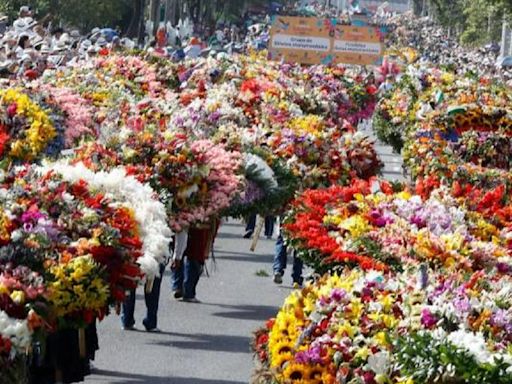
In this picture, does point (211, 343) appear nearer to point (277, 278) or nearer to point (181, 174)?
point (181, 174)

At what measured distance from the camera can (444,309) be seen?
31.3ft

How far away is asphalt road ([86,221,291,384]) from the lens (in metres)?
14.1

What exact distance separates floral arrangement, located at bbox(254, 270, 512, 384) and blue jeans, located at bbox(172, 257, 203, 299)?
6.65 meters

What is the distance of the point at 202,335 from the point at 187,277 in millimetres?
1535

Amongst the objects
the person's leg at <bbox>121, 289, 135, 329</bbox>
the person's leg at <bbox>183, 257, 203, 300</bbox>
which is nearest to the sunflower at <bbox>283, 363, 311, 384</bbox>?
the person's leg at <bbox>121, 289, 135, 329</bbox>

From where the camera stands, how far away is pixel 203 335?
15984 millimetres

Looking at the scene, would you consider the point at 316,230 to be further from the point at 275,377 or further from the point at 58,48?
the point at 58,48

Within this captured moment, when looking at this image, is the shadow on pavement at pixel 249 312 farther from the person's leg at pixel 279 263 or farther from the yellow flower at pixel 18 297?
the yellow flower at pixel 18 297

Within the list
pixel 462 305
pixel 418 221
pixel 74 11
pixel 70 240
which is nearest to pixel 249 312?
pixel 418 221

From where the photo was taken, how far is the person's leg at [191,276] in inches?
676

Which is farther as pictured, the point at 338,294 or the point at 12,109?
the point at 12,109

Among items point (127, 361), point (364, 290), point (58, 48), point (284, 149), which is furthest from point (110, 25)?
point (364, 290)

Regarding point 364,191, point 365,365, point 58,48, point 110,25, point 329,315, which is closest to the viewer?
point 365,365

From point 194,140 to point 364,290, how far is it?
6.53m
